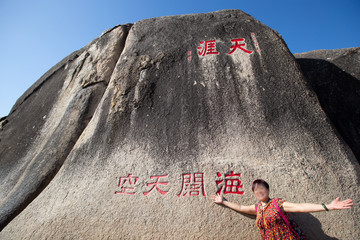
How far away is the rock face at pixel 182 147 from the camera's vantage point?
278cm

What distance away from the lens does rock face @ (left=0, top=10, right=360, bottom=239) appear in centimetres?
278

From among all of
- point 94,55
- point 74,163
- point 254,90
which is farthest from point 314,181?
point 94,55

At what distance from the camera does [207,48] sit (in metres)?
4.22

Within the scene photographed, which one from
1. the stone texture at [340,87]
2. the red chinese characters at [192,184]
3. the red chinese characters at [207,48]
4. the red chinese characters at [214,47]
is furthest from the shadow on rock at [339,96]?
the red chinese characters at [192,184]

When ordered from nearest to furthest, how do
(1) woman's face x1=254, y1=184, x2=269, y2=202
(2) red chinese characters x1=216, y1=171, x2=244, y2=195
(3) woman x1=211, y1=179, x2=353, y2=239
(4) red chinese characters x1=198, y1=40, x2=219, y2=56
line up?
(3) woman x1=211, y1=179, x2=353, y2=239 → (1) woman's face x1=254, y1=184, x2=269, y2=202 → (2) red chinese characters x1=216, y1=171, x2=244, y2=195 → (4) red chinese characters x1=198, y1=40, x2=219, y2=56

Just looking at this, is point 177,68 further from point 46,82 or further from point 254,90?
point 46,82

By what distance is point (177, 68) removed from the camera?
412 cm

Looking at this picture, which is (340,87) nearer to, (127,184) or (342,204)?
(342,204)

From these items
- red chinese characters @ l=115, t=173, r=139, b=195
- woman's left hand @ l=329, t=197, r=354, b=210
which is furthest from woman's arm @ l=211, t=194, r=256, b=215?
red chinese characters @ l=115, t=173, r=139, b=195

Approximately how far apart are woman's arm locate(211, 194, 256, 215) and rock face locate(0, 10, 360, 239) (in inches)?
3.8

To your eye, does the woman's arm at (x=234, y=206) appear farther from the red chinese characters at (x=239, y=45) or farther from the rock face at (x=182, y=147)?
the red chinese characters at (x=239, y=45)

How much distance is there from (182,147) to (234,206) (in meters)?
1.08

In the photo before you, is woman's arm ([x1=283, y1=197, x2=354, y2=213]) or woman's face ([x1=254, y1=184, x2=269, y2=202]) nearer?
woman's arm ([x1=283, y1=197, x2=354, y2=213])

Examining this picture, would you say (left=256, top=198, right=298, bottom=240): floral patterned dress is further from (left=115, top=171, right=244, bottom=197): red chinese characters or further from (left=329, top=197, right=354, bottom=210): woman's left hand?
(left=115, top=171, right=244, bottom=197): red chinese characters
